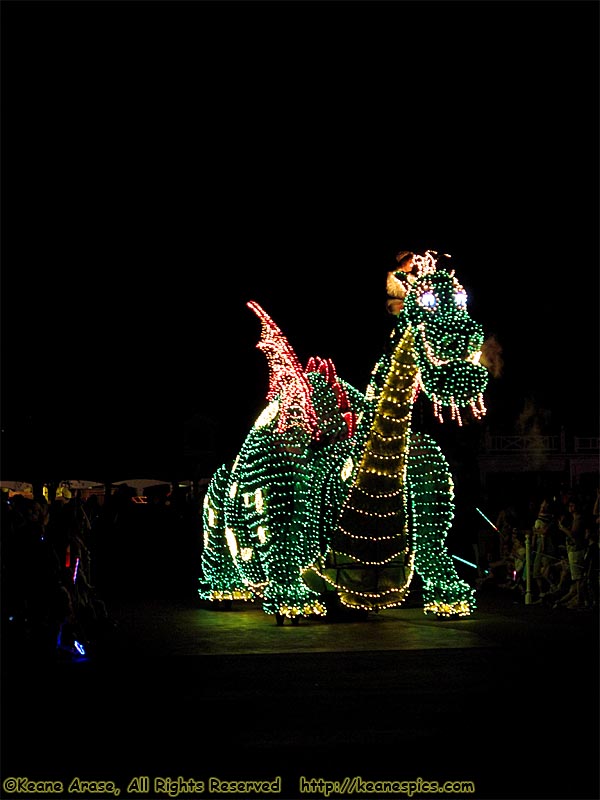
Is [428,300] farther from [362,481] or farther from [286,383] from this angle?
[362,481]

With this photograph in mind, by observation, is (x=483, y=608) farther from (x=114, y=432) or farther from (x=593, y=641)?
(x=114, y=432)

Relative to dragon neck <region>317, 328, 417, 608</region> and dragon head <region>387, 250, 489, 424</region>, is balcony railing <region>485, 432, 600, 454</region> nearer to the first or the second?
dragon neck <region>317, 328, 417, 608</region>

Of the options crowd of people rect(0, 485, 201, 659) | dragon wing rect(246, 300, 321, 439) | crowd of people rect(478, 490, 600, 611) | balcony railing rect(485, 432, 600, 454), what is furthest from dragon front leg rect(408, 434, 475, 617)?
balcony railing rect(485, 432, 600, 454)

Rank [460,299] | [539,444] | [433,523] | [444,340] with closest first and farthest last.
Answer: [444,340] < [460,299] < [433,523] < [539,444]

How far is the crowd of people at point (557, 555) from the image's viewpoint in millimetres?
15234

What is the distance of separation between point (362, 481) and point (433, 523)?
918 millimetres

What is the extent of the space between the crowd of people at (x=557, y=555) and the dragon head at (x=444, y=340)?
3.54 m

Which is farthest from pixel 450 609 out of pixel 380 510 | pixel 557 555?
→ pixel 557 555

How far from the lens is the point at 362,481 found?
525 inches

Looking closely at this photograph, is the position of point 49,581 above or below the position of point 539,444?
below

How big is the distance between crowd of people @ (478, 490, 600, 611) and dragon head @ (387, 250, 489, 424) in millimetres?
3540

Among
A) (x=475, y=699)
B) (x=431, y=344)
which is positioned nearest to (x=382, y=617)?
(x=431, y=344)

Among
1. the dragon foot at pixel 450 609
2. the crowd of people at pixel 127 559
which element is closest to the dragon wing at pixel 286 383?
the dragon foot at pixel 450 609

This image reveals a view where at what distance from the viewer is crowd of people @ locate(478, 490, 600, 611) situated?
1523 centimetres
